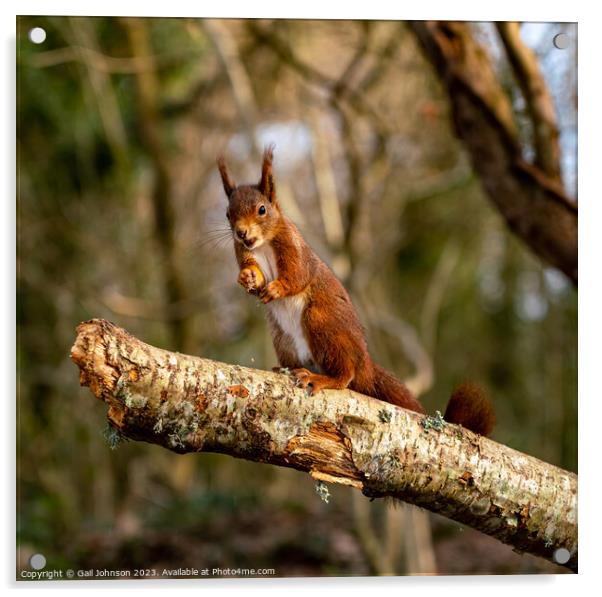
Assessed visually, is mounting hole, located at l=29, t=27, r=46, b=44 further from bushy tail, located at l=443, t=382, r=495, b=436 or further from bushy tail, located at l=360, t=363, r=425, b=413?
bushy tail, located at l=443, t=382, r=495, b=436

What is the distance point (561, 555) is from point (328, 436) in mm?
1096

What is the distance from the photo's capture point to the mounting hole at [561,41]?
11.2 feet

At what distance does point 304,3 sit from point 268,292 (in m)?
1.45

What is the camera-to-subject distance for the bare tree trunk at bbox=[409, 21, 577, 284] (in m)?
3.48

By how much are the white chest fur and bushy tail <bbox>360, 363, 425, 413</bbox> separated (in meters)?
0.23

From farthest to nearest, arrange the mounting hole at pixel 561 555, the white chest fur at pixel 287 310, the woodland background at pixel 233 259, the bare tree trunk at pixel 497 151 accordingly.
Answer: the woodland background at pixel 233 259 < the bare tree trunk at pixel 497 151 < the mounting hole at pixel 561 555 < the white chest fur at pixel 287 310

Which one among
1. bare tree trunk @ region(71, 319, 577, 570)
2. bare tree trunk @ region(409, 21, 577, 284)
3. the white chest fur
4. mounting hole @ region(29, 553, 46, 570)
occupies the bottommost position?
mounting hole @ region(29, 553, 46, 570)

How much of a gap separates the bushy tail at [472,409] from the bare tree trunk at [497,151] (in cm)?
116

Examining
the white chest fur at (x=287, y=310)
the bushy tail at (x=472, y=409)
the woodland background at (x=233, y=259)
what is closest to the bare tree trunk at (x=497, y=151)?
the woodland background at (x=233, y=259)

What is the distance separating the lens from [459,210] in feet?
23.4

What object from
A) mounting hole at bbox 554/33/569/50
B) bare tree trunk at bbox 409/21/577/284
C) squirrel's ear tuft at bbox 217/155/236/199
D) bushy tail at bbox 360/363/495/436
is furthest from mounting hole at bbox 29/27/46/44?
mounting hole at bbox 554/33/569/50

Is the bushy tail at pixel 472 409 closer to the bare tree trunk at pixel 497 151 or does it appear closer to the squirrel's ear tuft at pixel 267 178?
the squirrel's ear tuft at pixel 267 178

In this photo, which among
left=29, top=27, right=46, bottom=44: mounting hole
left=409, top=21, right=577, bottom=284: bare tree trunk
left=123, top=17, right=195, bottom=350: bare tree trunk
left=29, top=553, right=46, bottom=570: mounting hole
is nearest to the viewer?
left=29, top=553, right=46, bottom=570: mounting hole
